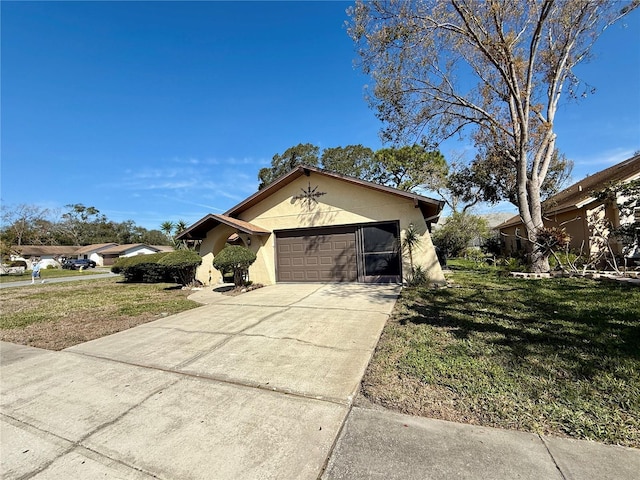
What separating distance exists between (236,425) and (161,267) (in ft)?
43.9

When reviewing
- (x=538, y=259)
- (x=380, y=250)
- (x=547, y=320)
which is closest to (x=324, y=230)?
(x=380, y=250)

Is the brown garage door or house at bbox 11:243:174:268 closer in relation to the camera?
the brown garage door

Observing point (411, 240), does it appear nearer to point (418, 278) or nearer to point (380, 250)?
point (380, 250)

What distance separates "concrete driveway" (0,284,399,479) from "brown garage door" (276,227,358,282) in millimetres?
5297

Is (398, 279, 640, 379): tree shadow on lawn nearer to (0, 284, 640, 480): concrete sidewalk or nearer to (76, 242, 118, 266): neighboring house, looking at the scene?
(0, 284, 640, 480): concrete sidewalk

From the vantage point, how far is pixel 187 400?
3.04 meters

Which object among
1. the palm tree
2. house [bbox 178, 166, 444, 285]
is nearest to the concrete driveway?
the palm tree

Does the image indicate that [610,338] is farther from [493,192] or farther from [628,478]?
[493,192]

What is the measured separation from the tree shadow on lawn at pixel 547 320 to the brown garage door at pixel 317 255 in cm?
372

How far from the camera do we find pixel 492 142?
12867 mm

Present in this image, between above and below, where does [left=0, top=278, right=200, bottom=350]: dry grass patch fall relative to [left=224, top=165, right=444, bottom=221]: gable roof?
below

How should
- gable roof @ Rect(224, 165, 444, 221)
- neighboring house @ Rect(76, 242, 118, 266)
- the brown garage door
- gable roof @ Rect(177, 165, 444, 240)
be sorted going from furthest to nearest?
neighboring house @ Rect(76, 242, 118, 266), the brown garage door, gable roof @ Rect(177, 165, 444, 240), gable roof @ Rect(224, 165, 444, 221)

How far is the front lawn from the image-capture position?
2500 mm

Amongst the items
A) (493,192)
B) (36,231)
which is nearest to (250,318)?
(493,192)
